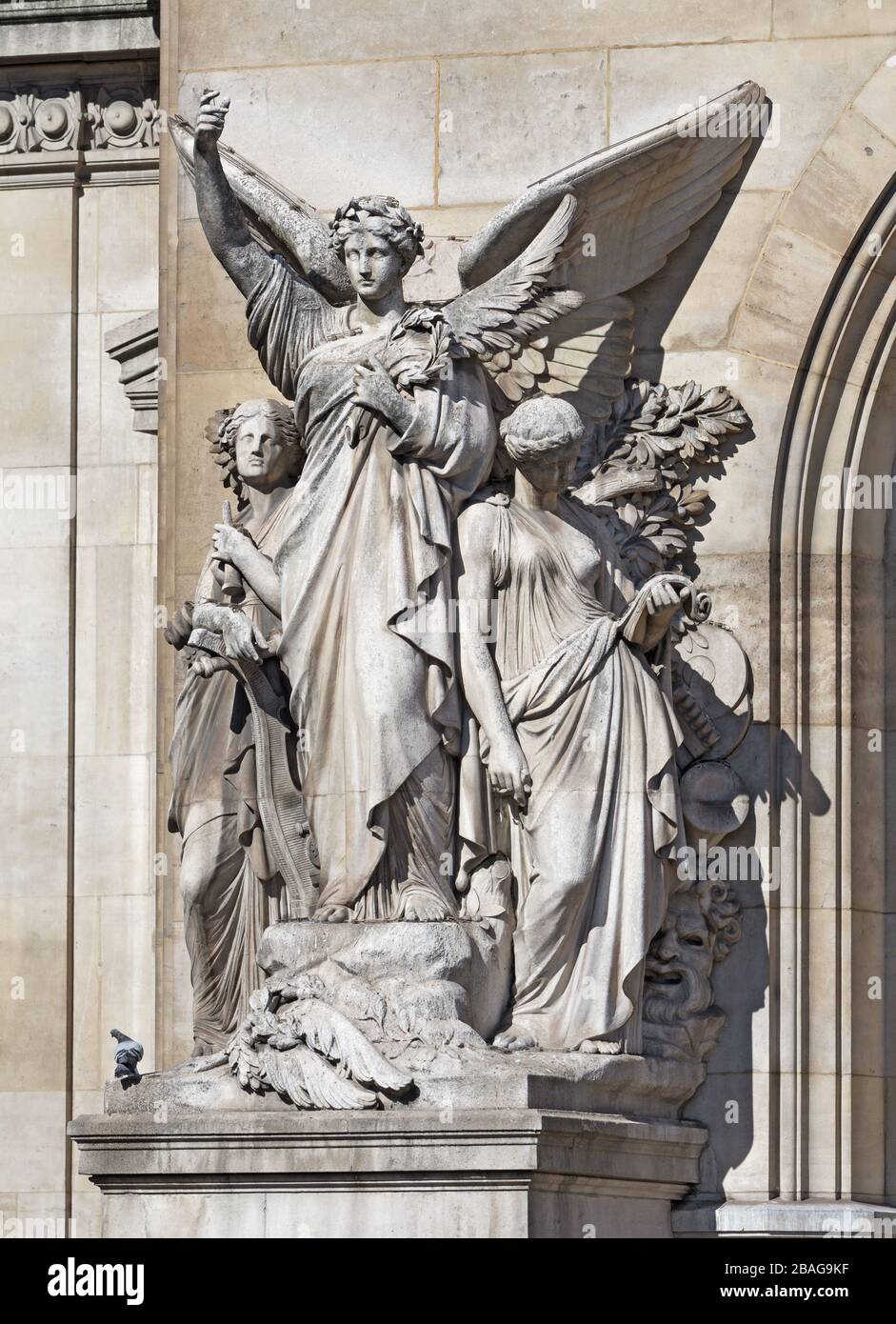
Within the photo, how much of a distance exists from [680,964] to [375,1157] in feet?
5.82

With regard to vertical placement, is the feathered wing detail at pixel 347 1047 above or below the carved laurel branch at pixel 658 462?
below

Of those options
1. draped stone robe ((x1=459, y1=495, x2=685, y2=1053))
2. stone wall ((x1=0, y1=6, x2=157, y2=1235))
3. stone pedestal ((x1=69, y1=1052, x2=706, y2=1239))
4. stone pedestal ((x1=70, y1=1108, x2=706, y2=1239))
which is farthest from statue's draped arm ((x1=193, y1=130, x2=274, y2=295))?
stone pedestal ((x1=70, y1=1108, x2=706, y2=1239))

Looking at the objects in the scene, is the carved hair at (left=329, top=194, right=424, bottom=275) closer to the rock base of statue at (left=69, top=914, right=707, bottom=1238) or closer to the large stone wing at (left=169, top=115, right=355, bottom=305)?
the large stone wing at (left=169, top=115, right=355, bottom=305)

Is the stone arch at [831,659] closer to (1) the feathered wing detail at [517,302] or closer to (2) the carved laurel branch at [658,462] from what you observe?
(2) the carved laurel branch at [658,462]

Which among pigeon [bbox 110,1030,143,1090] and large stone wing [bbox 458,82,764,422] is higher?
large stone wing [bbox 458,82,764,422]

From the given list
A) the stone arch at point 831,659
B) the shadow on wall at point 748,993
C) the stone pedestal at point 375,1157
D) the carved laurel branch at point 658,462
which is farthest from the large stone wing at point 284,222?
the stone pedestal at point 375,1157

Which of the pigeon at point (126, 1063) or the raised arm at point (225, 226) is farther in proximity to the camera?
the raised arm at point (225, 226)

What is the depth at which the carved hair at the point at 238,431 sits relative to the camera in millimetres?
13344

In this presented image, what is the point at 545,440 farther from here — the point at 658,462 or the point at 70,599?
the point at 70,599

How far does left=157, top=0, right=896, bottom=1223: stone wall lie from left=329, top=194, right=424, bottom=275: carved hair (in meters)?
0.93

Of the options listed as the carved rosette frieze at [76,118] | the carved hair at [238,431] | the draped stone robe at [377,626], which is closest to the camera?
the draped stone robe at [377,626]

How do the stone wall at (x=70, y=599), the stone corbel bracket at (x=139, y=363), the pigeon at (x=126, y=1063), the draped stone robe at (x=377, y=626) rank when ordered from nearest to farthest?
1. the pigeon at (x=126, y=1063)
2. the draped stone robe at (x=377, y=626)
3. the stone wall at (x=70, y=599)
4. the stone corbel bracket at (x=139, y=363)

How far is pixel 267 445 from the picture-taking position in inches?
523

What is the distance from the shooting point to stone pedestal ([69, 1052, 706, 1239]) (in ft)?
39.0
